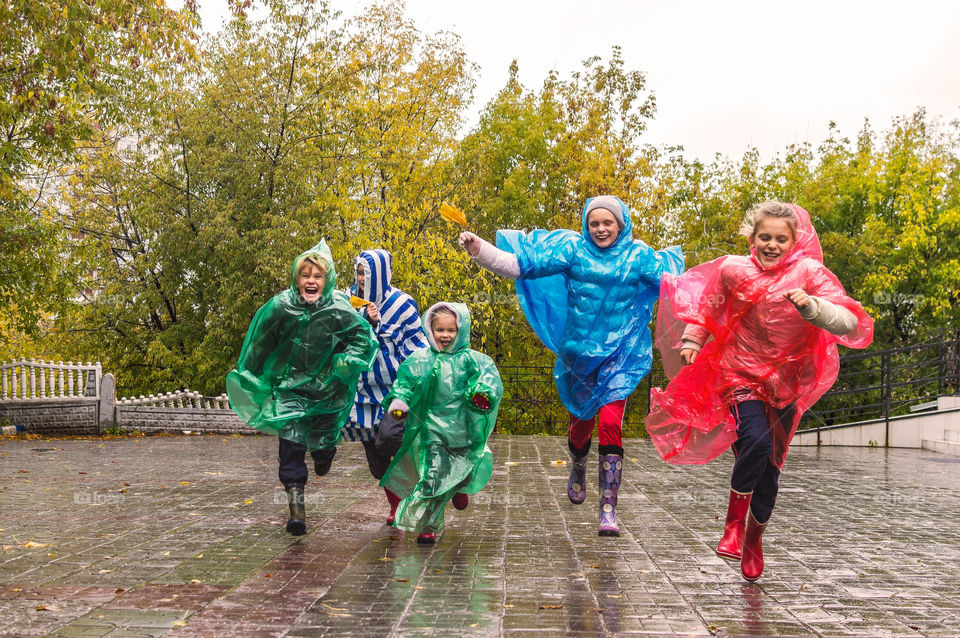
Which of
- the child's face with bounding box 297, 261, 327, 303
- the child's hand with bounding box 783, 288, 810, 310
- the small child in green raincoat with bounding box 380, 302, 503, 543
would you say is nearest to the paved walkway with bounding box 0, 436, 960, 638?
the small child in green raincoat with bounding box 380, 302, 503, 543

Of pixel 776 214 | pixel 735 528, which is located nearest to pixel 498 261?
pixel 776 214

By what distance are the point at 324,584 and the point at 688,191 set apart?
84.1ft

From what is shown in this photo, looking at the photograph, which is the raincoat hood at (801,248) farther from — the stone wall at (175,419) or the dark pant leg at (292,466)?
the stone wall at (175,419)

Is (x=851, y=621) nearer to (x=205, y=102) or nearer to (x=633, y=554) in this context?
(x=633, y=554)

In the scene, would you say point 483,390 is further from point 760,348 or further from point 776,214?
point 776,214

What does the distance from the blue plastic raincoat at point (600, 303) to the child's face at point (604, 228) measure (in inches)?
2.1

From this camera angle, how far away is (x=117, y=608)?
3.93 metres

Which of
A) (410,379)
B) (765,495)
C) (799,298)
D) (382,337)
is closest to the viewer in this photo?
(799,298)

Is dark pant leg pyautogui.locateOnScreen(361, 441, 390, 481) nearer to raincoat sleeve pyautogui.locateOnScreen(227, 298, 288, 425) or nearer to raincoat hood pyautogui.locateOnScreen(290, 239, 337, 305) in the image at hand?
raincoat sleeve pyautogui.locateOnScreen(227, 298, 288, 425)

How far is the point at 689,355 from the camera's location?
5051 millimetres

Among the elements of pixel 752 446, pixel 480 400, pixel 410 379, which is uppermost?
pixel 410 379

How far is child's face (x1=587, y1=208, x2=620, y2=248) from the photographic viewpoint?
6371mm

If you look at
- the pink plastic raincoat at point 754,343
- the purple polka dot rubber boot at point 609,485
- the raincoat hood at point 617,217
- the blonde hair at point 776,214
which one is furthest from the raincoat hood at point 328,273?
the blonde hair at point 776,214

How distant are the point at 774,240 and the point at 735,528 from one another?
5.25 feet
